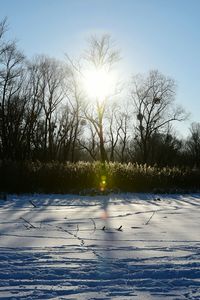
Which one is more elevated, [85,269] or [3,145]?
[3,145]

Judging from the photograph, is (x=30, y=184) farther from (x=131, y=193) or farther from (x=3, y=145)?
(x=3, y=145)

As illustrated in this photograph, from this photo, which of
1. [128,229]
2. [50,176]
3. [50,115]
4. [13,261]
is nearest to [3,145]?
[50,115]

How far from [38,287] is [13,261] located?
1.22m

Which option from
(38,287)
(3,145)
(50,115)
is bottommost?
(38,287)

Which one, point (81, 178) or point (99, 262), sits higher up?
point (81, 178)

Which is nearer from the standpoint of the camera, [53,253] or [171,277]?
[171,277]

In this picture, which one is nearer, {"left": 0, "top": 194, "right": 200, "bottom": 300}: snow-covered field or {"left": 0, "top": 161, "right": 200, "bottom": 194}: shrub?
{"left": 0, "top": 194, "right": 200, "bottom": 300}: snow-covered field

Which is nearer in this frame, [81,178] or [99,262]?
[99,262]

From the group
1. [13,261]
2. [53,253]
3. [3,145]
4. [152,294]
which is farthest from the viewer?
[3,145]

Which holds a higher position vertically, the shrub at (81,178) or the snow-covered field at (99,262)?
the shrub at (81,178)

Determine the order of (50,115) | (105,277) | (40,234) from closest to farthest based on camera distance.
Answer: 1. (105,277)
2. (40,234)
3. (50,115)

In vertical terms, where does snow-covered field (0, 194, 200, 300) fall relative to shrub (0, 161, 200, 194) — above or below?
below

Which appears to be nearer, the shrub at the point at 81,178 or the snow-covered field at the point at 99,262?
the snow-covered field at the point at 99,262

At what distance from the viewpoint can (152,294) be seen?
468cm
